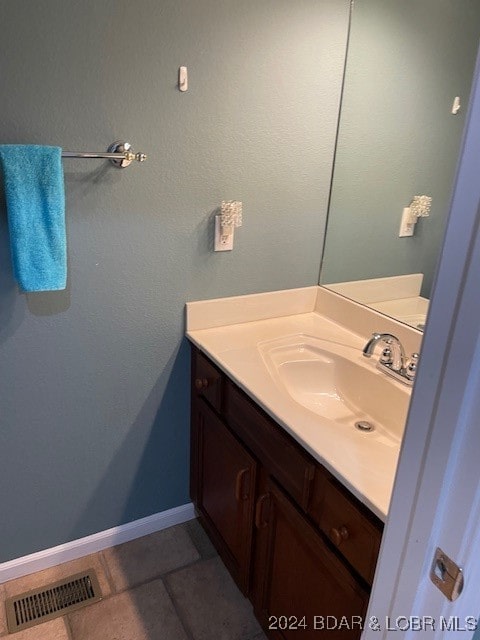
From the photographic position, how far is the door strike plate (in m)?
0.58

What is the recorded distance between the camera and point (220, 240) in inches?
63.1

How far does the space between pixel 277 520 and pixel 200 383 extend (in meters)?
0.54

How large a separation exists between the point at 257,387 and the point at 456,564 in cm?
76

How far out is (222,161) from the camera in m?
1.52

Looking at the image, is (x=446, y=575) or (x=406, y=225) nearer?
(x=446, y=575)

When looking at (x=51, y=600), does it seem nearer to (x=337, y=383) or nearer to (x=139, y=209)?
(x=337, y=383)

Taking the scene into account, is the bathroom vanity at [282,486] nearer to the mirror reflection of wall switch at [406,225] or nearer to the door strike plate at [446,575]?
the door strike plate at [446,575]

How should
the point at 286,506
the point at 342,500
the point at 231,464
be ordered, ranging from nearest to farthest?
the point at 342,500 → the point at 286,506 → the point at 231,464

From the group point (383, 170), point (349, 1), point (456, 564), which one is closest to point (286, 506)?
point (456, 564)

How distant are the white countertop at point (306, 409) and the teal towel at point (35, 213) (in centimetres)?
55

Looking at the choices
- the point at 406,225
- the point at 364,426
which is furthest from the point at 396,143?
the point at 364,426

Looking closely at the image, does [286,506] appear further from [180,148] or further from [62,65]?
[62,65]

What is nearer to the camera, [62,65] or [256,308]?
[62,65]

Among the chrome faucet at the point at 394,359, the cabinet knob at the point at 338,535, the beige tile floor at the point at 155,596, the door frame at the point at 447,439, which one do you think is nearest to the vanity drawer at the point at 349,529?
the cabinet knob at the point at 338,535
